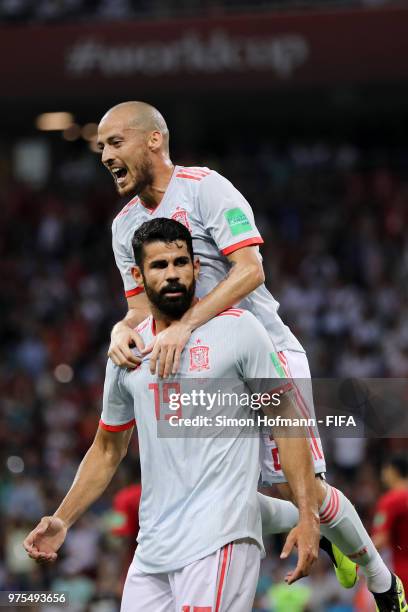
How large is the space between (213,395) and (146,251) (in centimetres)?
59

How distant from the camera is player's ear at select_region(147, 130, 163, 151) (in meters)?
5.08

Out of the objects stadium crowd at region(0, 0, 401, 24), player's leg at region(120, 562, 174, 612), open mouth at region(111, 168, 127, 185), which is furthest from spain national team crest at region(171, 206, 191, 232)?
stadium crowd at region(0, 0, 401, 24)

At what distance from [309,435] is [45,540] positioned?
112cm

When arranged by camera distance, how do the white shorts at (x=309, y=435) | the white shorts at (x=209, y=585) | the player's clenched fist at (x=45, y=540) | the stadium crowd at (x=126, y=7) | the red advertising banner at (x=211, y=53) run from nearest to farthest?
the white shorts at (x=209, y=585)
the player's clenched fist at (x=45, y=540)
the white shorts at (x=309, y=435)
the red advertising banner at (x=211, y=53)
the stadium crowd at (x=126, y=7)

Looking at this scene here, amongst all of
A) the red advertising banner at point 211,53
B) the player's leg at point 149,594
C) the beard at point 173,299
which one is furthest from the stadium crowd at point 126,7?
the player's leg at point 149,594

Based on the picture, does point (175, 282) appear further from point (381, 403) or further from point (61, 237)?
point (61, 237)

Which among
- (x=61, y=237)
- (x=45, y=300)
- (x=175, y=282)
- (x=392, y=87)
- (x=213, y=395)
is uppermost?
(x=392, y=87)

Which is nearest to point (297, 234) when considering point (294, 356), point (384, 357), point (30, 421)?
point (384, 357)

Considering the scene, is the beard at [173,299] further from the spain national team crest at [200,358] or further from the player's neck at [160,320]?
the spain national team crest at [200,358]

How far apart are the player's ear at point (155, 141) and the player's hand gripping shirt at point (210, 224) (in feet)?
0.43

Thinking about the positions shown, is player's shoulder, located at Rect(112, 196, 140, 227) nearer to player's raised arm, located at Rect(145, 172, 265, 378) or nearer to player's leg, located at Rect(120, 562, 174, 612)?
player's raised arm, located at Rect(145, 172, 265, 378)

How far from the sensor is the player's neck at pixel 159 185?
510 centimetres

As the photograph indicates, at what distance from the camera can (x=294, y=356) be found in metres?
5.21

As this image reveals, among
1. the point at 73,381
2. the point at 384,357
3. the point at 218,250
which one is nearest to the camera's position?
the point at 218,250
